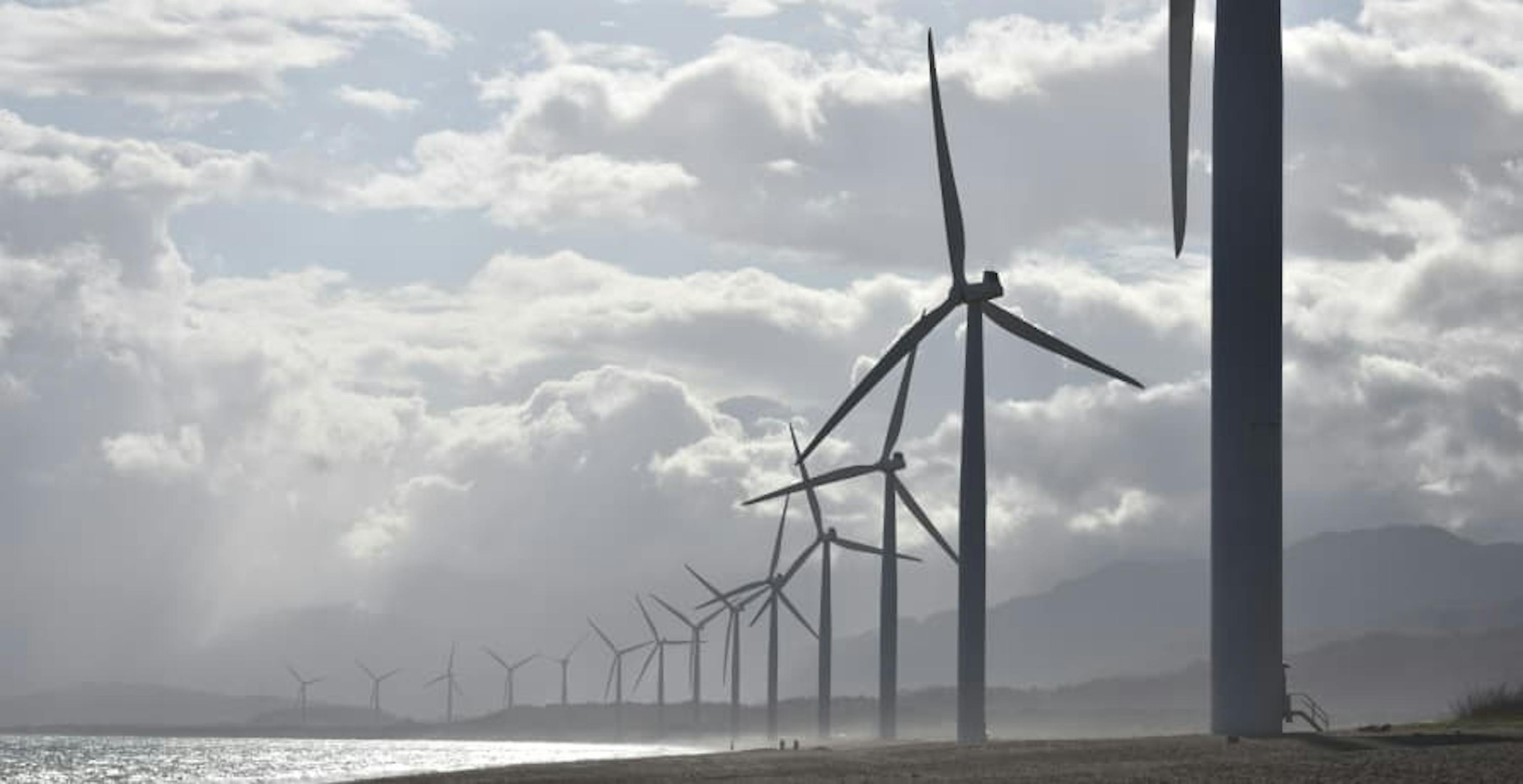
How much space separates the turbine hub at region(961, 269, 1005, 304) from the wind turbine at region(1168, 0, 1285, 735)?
3780 centimetres

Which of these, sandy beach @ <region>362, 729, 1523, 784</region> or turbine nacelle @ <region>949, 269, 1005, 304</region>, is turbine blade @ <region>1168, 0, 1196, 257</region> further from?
turbine nacelle @ <region>949, 269, 1005, 304</region>

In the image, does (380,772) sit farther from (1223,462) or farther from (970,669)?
(1223,462)

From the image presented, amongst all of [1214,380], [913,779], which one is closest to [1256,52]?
[1214,380]

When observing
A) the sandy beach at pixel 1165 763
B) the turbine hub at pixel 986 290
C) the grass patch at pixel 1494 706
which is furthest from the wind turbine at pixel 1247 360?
the turbine hub at pixel 986 290

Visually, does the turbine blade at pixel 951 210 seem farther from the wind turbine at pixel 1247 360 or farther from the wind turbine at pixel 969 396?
the wind turbine at pixel 1247 360

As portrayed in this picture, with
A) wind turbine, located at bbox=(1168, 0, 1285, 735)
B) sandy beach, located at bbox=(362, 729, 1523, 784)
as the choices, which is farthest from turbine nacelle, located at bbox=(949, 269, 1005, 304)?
wind turbine, located at bbox=(1168, 0, 1285, 735)

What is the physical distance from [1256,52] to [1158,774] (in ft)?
51.3

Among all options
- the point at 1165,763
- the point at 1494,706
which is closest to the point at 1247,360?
the point at 1165,763

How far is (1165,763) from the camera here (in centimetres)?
4153

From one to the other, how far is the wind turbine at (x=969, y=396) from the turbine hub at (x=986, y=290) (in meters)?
0.03

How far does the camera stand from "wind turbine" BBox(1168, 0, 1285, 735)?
140ft

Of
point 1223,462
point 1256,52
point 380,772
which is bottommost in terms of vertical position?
point 380,772

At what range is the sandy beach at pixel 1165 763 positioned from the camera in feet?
116

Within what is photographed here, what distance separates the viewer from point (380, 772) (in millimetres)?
144750
